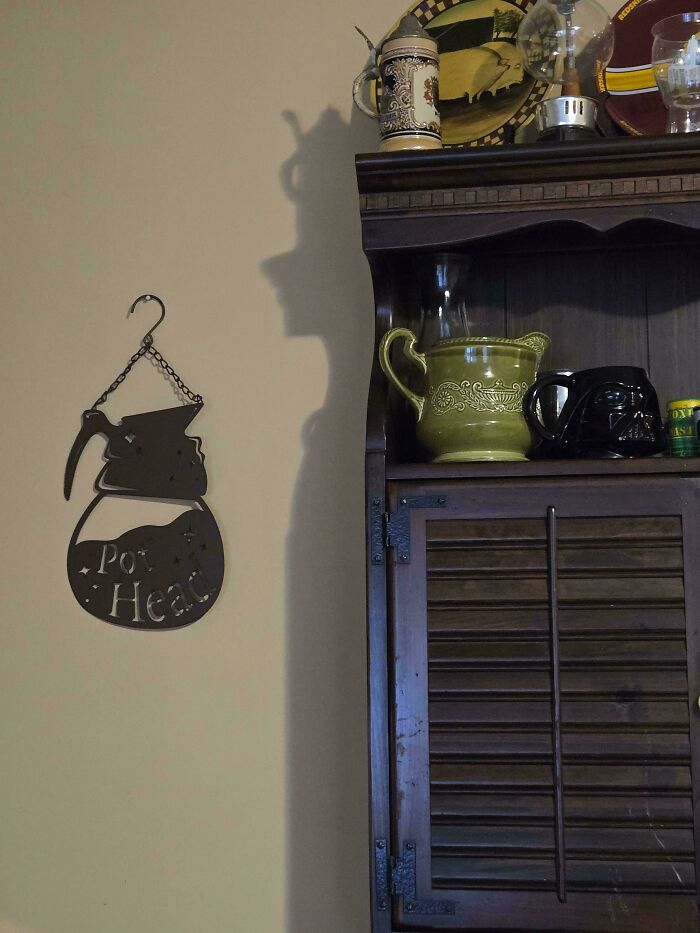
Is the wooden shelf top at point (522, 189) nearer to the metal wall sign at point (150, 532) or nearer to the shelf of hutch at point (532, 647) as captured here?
the shelf of hutch at point (532, 647)

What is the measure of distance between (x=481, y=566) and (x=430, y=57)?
0.72 metres

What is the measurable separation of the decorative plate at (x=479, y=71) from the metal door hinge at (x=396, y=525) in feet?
1.91

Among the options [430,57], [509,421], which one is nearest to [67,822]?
[509,421]

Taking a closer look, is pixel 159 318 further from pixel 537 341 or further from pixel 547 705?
pixel 547 705

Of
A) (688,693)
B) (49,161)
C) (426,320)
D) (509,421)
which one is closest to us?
(688,693)

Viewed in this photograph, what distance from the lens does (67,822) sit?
1782mm

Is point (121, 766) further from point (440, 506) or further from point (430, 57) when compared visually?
point (430, 57)

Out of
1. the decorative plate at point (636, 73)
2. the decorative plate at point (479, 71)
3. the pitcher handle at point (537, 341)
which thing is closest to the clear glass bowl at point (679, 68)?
the decorative plate at point (636, 73)

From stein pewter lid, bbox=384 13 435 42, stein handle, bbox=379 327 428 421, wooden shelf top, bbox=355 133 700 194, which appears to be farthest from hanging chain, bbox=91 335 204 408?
stein pewter lid, bbox=384 13 435 42

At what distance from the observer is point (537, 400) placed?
1.50 metres

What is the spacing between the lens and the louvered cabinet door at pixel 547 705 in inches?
53.6

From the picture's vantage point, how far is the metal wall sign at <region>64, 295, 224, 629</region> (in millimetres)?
1783

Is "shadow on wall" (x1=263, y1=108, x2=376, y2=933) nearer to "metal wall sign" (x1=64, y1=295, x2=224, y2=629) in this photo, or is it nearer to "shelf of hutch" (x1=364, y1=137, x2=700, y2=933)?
"metal wall sign" (x1=64, y1=295, x2=224, y2=629)

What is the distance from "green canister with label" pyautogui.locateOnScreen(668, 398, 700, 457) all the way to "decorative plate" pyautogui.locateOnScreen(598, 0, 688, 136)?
399 mm
